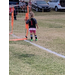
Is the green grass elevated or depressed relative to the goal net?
depressed

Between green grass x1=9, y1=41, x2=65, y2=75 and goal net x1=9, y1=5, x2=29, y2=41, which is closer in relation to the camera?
green grass x1=9, y1=41, x2=65, y2=75

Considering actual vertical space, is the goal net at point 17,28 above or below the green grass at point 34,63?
above

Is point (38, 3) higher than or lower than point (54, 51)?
higher

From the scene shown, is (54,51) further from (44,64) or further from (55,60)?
(44,64)

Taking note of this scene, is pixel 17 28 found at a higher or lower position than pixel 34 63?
higher

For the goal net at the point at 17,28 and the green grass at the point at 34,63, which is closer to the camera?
the green grass at the point at 34,63

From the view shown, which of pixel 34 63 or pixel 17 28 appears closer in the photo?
pixel 34 63

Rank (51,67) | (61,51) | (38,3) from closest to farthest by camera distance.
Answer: (51,67), (61,51), (38,3)
